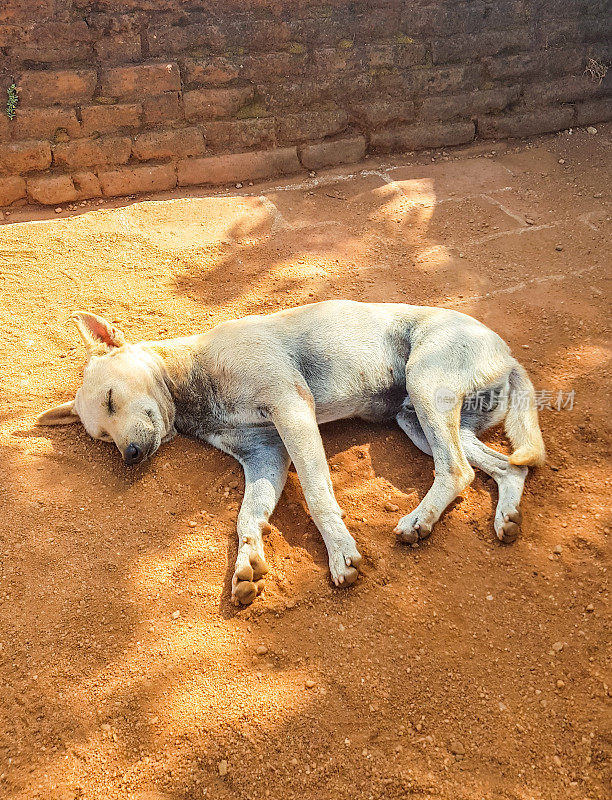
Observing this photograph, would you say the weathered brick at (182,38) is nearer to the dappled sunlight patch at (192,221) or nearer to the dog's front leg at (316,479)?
the dappled sunlight patch at (192,221)

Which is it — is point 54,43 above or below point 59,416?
above

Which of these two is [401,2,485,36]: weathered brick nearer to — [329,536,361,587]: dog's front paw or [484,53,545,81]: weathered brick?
[484,53,545,81]: weathered brick

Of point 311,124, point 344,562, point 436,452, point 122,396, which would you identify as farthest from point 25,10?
point 344,562

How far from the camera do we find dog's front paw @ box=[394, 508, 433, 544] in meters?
3.32

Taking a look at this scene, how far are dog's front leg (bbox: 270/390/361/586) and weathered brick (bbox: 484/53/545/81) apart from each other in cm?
518

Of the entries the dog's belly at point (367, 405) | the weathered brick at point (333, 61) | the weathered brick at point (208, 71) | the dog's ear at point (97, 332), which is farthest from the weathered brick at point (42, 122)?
the dog's belly at point (367, 405)

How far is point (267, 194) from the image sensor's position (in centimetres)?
660

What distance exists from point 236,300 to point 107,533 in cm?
231

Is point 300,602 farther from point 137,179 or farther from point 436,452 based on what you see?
point 137,179

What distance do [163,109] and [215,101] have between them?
0.51 meters

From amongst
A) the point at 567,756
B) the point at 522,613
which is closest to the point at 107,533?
the point at 522,613

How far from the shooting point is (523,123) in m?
7.20

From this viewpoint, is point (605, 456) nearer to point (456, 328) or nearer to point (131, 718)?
point (456, 328)

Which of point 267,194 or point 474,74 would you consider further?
point 474,74
